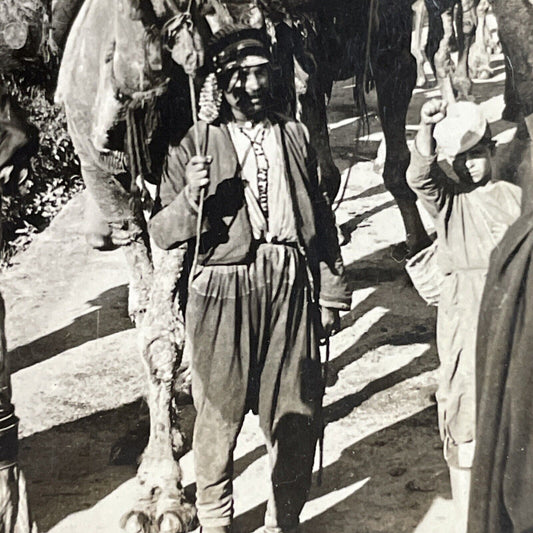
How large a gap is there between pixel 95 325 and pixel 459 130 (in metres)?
2.43

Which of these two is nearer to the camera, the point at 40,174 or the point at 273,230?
the point at 273,230

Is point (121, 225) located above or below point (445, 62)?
below

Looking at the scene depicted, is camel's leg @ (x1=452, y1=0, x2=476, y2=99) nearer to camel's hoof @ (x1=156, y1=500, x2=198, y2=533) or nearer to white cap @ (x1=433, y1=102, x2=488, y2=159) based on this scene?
white cap @ (x1=433, y1=102, x2=488, y2=159)

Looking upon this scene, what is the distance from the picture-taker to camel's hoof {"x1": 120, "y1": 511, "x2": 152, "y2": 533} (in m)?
4.64

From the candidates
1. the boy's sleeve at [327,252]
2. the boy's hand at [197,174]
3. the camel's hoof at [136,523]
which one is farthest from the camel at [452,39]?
the camel's hoof at [136,523]

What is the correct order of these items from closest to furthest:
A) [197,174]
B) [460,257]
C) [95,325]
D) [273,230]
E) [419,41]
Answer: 1. [197,174]
2. [273,230]
3. [460,257]
4. [419,41]
5. [95,325]

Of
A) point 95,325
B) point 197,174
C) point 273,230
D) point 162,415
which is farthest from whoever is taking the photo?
point 95,325

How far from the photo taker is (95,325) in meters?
5.84

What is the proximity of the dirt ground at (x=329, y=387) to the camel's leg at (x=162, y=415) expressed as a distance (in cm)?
11

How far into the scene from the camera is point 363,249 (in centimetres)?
529

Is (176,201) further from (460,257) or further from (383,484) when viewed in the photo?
(383,484)

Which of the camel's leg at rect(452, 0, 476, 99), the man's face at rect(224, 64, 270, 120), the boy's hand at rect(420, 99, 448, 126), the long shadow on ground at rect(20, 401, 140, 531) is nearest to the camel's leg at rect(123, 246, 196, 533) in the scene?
the long shadow on ground at rect(20, 401, 140, 531)

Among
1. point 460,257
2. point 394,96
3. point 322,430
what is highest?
point 394,96

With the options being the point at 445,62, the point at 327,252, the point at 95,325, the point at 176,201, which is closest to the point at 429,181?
the point at 327,252
